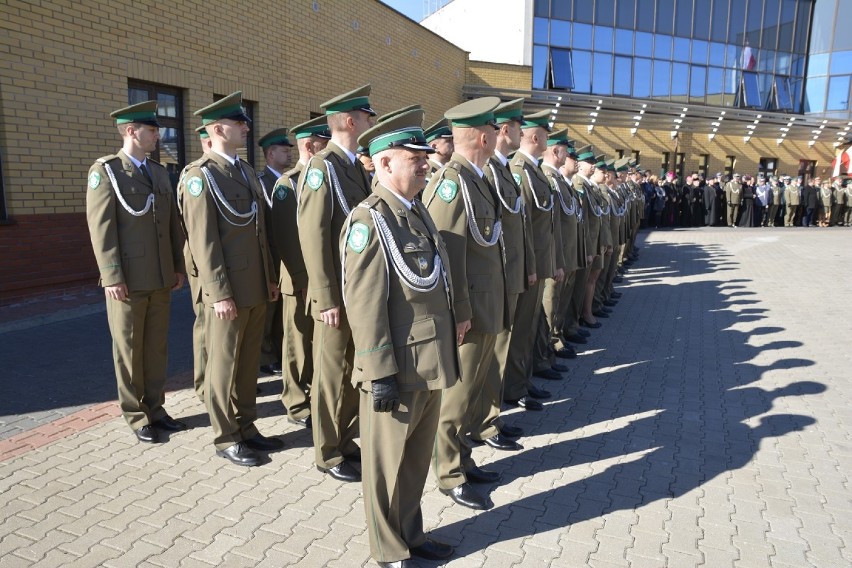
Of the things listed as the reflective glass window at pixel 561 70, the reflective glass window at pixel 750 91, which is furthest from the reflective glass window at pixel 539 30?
the reflective glass window at pixel 750 91

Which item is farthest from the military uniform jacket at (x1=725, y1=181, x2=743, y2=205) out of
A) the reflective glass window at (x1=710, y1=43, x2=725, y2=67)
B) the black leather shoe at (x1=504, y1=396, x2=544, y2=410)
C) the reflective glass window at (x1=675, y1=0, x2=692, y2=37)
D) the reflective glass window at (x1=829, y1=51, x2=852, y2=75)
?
the black leather shoe at (x1=504, y1=396, x2=544, y2=410)

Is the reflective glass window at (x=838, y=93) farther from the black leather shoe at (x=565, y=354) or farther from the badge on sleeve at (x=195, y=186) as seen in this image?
the badge on sleeve at (x=195, y=186)

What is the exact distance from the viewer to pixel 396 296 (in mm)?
2686

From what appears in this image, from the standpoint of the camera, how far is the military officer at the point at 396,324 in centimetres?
262

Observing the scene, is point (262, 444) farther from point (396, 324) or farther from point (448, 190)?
point (448, 190)

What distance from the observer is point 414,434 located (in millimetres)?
2922

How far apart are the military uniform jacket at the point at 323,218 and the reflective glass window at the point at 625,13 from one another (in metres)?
26.4

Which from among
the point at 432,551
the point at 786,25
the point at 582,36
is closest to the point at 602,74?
the point at 582,36

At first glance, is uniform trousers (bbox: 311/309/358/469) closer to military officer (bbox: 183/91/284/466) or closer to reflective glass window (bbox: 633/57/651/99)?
military officer (bbox: 183/91/284/466)

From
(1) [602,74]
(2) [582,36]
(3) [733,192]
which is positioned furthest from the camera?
(1) [602,74]

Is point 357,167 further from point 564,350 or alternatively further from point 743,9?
point 743,9

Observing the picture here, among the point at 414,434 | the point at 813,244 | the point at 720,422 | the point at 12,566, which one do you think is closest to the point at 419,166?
the point at 414,434

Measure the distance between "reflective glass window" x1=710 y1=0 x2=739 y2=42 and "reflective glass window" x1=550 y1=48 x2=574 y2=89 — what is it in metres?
8.11

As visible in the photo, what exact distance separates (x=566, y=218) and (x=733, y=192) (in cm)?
1978
